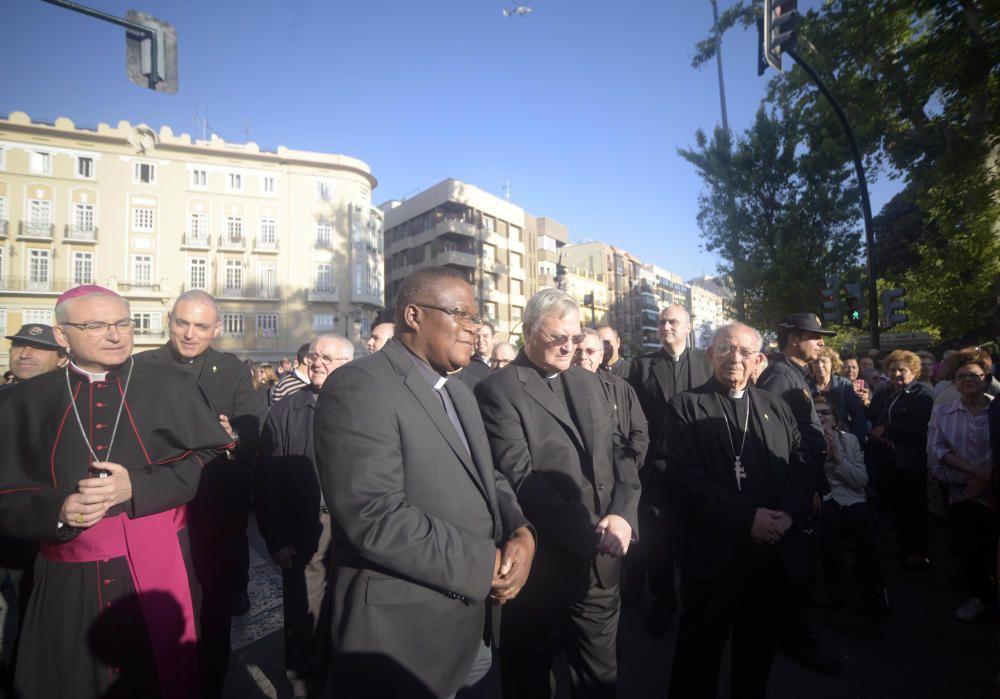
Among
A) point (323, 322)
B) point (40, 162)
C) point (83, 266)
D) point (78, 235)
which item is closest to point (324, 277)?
point (323, 322)

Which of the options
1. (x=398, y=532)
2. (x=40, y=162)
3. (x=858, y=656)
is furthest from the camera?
(x=40, y=162)

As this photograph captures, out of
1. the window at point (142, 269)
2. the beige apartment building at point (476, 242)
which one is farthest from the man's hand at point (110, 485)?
the window at point (142, 269)

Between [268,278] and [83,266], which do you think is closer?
[83,266]

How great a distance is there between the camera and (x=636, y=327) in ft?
275

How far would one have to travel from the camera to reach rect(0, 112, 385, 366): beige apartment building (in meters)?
38.0

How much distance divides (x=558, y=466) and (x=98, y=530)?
208 cm

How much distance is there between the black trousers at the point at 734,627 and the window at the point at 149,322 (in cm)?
4553

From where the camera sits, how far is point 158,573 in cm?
232

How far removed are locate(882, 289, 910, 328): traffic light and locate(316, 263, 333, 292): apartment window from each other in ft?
132

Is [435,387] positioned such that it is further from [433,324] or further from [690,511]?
[690,511]

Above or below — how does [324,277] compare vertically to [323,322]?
above

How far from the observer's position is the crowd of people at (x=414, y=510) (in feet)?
5.78

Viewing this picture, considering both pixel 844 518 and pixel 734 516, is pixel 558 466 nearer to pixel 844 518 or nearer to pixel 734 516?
pixel 734 516

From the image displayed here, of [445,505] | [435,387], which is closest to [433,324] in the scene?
[435,387]
